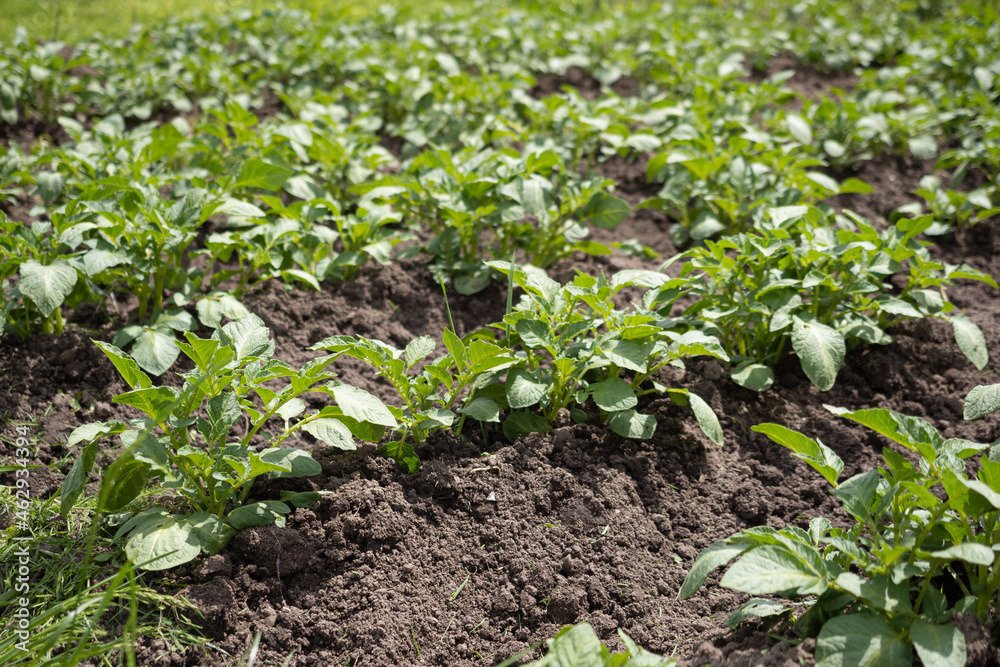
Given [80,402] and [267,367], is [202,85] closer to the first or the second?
[80,402]

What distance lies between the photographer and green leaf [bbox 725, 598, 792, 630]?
61.5 inches

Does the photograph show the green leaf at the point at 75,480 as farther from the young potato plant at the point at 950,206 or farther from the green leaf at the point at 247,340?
the young potato plant at the point at 950,206

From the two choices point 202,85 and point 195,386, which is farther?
point 202,85

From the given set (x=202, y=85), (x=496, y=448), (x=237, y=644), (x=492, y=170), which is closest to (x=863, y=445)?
(x=496, y=448)

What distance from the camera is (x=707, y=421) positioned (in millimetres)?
2148

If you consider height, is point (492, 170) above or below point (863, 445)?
above

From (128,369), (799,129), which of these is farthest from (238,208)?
(799,129)

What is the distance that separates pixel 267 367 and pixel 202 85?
369 centimetres

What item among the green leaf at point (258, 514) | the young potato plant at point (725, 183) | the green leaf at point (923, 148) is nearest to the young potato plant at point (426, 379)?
the green leaf at point (258, 514)

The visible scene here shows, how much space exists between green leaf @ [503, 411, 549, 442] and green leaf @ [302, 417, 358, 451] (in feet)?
1.80

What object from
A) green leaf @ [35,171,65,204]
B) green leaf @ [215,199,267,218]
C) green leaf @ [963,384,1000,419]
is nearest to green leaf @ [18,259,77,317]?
green leaf @ [215,199,267,218]

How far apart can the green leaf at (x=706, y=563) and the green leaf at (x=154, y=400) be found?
136cm

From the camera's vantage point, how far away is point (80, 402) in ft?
7.60

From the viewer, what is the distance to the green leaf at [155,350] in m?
2.18
